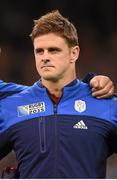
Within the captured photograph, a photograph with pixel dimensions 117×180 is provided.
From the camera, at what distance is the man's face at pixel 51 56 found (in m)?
3.24

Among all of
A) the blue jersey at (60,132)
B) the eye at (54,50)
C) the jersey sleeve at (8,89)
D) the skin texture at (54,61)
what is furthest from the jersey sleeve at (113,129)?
the jersey sleeve at (8,89)

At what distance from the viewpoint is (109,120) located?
128 inches

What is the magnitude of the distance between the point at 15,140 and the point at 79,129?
324mm

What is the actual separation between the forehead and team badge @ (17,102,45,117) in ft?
0.98

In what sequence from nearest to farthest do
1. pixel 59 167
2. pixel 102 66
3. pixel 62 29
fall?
pixel 59 167 < pixel 62 29 < pixel 102 66

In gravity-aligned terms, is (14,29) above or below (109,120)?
above

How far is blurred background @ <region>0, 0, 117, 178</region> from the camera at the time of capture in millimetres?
7004

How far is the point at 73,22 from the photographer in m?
7.29

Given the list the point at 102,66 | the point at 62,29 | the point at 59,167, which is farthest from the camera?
the point at 102,66

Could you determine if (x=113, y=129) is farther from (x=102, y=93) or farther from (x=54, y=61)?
(x=54, y=61)

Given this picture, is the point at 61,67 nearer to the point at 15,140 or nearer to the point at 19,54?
the point at 15,140

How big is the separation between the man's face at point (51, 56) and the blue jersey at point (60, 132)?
0.34ft

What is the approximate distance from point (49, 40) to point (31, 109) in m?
0.36

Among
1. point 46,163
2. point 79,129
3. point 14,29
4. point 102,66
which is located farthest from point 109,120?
point 14,29
